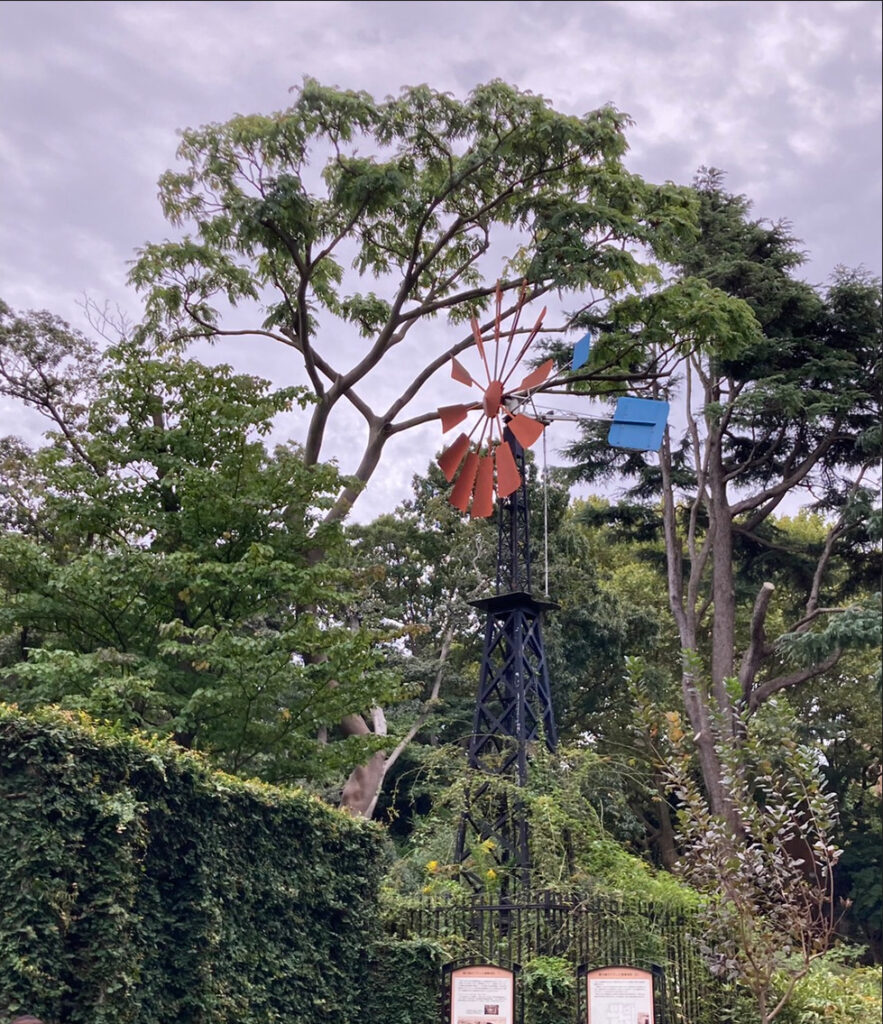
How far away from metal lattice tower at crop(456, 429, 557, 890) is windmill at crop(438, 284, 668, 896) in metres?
0.01

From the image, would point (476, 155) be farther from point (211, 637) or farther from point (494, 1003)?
point (494, 1003)

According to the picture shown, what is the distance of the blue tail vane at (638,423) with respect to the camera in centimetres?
1489

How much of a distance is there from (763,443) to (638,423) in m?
9.73

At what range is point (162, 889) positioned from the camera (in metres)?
7.94

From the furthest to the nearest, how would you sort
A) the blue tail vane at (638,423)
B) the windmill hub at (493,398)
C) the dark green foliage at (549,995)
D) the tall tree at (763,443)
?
the tall tree at (763,443)
the windmill hub at (493,398)
the blue tail vane at (638,423)
the dark green foliage at (549,995)

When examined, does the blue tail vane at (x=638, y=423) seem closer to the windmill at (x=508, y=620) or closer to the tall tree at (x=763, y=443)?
the windmill at (x=508, y=620)

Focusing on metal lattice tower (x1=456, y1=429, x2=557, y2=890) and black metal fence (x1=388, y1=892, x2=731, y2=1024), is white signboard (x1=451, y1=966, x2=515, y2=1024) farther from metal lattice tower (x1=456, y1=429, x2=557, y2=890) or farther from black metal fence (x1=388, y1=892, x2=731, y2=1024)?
metal lattice tower (x1=456, y1=429, x2=557, y2=890)

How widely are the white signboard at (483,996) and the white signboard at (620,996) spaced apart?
2.27 ft

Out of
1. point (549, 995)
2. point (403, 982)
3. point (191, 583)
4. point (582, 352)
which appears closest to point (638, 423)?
point (582, 352)

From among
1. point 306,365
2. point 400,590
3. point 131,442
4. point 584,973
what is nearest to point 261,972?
point 584,973

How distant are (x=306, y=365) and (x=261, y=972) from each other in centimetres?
1031

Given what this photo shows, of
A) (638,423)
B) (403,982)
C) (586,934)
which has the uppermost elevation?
(638,423)

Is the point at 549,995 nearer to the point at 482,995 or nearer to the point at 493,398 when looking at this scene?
the point at 482,995

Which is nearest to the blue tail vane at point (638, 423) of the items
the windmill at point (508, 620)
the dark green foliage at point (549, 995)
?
the windmill at point (508, 620)
